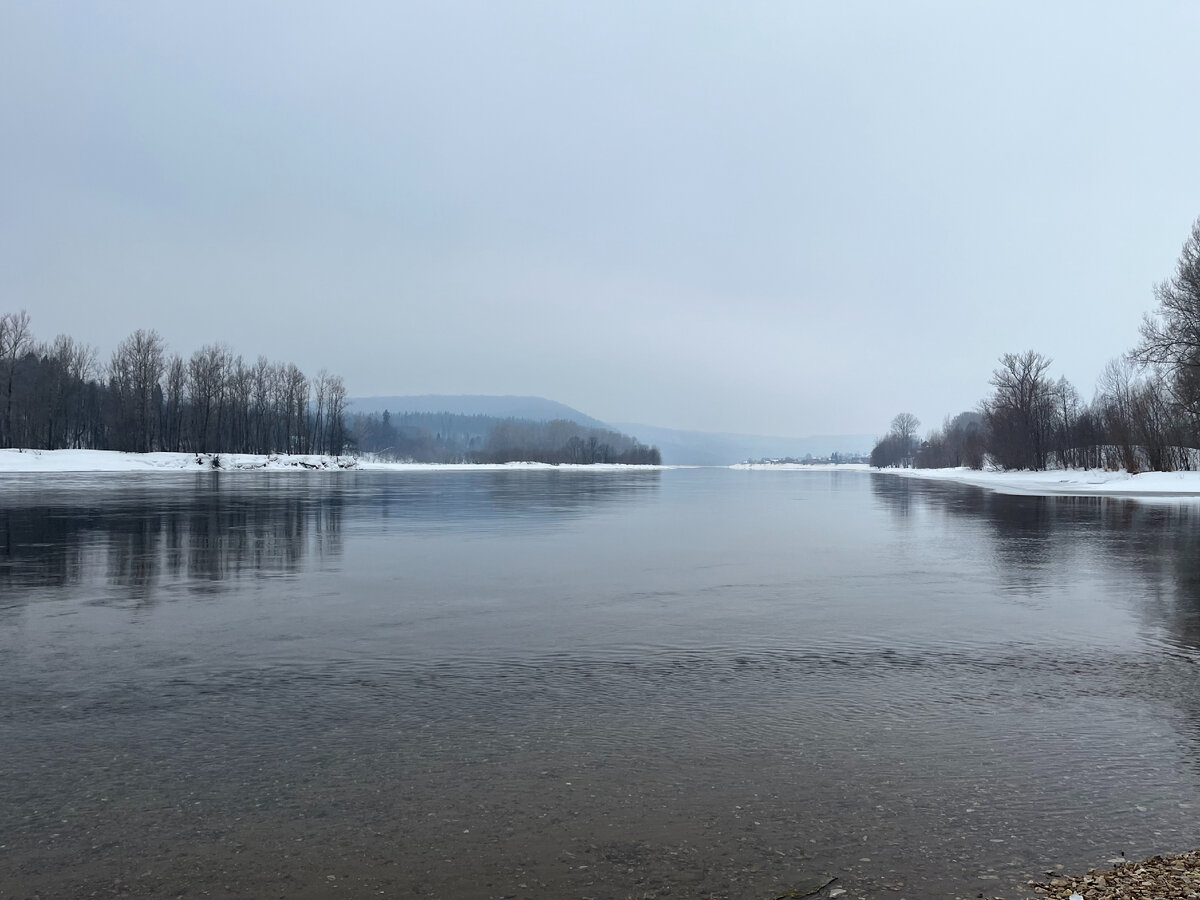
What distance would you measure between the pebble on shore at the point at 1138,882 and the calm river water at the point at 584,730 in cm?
18

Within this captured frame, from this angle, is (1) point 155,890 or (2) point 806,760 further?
(2) point 806,760

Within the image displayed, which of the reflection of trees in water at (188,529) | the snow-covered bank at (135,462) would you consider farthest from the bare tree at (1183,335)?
the snow-covered bank at (135,462)

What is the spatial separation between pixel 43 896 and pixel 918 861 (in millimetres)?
4440

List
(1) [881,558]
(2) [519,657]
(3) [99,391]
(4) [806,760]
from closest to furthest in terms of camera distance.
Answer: (4) [806,760] → (2) [519,657] → (1) [881,558] → (3) [99,391]

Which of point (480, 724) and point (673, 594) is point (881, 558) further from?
point (480, 724)

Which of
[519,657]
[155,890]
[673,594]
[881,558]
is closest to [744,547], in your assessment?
[881,558]

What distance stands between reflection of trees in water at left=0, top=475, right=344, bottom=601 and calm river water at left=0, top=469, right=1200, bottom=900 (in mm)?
368

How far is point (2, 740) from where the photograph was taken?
6254 millimetres

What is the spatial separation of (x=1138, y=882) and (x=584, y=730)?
3.65m

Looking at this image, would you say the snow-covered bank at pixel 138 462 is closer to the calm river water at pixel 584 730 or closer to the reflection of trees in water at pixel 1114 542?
the calm river water at pixel 584 730

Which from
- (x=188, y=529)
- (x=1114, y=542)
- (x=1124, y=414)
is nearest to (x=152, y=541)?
(x=188, y=529)

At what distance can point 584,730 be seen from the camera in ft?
21.3

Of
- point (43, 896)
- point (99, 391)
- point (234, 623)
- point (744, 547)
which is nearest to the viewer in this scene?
point (43, 896)

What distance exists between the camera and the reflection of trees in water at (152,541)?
14.6m
